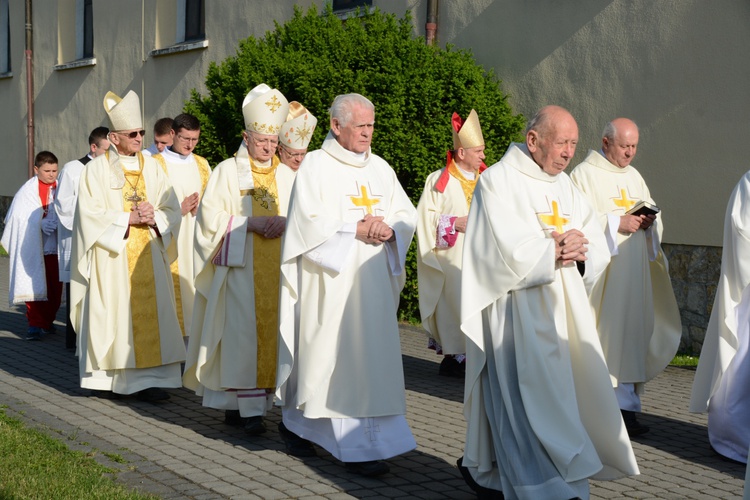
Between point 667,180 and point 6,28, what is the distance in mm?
19294

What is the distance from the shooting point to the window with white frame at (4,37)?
25.5 metres

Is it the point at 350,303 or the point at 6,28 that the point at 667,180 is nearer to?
the point at 350,303

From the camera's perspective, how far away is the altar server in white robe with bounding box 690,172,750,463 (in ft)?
22.2

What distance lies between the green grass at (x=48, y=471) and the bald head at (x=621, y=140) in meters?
3.97

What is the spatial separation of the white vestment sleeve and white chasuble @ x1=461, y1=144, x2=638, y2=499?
980 millimetres

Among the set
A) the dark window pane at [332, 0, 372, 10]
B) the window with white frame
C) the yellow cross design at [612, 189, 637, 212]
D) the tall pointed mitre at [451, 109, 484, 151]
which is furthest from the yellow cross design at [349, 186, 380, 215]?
the window with white frame

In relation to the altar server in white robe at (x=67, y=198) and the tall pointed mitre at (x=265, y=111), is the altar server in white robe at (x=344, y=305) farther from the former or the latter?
the altar server in white robe at (x=67, y=198)

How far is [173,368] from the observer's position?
8.60 m

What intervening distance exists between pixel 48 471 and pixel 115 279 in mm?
2684

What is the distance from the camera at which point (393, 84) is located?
12234 mm

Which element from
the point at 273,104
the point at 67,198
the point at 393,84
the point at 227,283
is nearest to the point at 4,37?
the point at 67,198

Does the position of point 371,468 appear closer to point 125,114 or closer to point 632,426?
point 632,426

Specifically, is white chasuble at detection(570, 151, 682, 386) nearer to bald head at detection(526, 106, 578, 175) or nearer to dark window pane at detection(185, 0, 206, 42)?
bald head at detection(526, 106, 578, 175)

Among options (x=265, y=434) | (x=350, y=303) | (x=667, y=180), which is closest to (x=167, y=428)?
(x=265, y=434)
